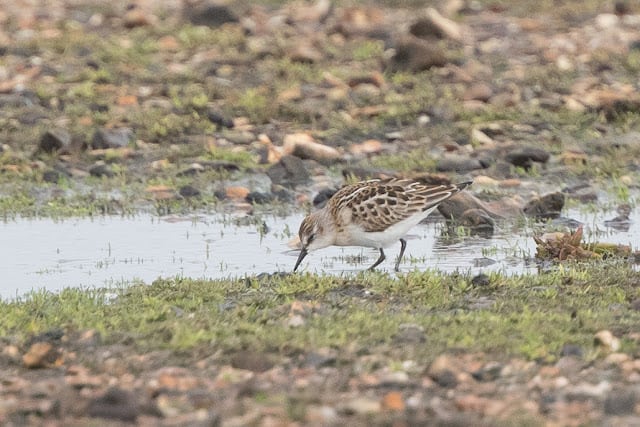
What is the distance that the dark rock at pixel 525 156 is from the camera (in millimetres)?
16625

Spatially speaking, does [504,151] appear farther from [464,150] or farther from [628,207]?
[628,207]

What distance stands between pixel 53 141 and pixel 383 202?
20.0 ft

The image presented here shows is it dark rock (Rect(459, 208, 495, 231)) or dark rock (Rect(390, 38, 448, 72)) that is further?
dark rock (Rect(390, 38, 448, 72))

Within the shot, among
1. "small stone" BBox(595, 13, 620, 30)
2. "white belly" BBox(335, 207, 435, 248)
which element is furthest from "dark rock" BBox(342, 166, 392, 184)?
"small stone" BBox(595, 13, 620, 30)

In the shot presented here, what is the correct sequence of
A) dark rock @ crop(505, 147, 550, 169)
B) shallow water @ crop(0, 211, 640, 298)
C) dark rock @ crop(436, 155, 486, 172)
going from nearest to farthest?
shallow water @ crop(0, 211, 640, 298) < dark rock @ crop(436, 155, 486, 172) < dark rock @ crop(505, 147, 550, 169)

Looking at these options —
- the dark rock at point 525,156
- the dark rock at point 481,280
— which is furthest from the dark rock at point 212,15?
the dark rock at point 481,280

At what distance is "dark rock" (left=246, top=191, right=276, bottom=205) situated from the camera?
15117mm

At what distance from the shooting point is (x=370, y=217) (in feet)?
39.5

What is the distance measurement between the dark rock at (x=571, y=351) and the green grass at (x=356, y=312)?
63 millimetres

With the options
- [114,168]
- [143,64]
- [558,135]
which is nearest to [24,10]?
[143,64]

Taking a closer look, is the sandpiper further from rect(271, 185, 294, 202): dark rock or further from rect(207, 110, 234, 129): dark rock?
rect(207, 110, 234, 129): dark rock

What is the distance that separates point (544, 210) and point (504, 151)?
296 centimetres

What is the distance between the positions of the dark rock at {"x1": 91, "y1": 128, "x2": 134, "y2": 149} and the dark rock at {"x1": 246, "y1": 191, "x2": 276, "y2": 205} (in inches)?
109

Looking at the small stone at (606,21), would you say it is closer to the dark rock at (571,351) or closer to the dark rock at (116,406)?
the dark rock at (571,351)
